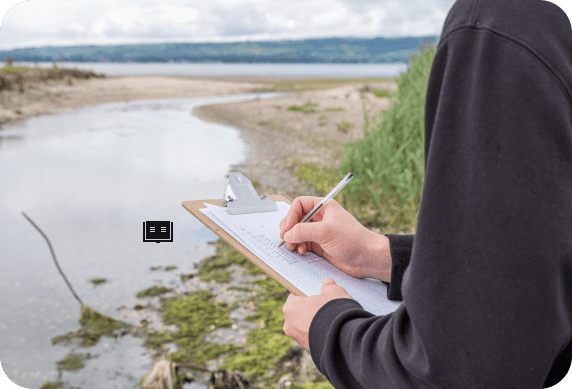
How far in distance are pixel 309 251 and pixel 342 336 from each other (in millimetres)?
508

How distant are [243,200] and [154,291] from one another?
2353 millimetres

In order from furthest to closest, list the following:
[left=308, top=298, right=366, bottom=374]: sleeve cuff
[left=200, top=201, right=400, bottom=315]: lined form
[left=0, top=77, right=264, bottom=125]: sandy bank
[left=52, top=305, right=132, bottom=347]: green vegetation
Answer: [left=0, top=77, right=264, bottom=125]: sandy bank, [left=52, top=305, right=132, bottom=347]: green vegetation, [left=200, top=201, right=400, bottom=315]: lined form, [left=308, top=298, right=366, bottom=374]: sleeve cuff

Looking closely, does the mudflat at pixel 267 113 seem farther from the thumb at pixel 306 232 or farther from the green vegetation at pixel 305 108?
the thumb at pixel 306 232

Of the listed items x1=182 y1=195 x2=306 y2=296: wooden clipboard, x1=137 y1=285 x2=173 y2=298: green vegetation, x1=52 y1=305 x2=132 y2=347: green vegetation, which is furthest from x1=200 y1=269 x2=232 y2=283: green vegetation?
x1=182 y1=195 x2=306 y2=296: wooden clipboard

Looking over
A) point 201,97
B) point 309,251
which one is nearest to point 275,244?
point 309,251

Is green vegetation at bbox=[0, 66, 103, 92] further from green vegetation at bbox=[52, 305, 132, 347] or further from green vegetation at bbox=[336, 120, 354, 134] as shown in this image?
green vegetation at bbox=[52, 305, 132, 347]

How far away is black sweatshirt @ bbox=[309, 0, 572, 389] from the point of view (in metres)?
0.52

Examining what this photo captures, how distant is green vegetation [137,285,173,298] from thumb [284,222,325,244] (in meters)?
2.61

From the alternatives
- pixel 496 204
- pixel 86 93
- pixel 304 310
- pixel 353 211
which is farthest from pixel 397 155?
pixel 86 93

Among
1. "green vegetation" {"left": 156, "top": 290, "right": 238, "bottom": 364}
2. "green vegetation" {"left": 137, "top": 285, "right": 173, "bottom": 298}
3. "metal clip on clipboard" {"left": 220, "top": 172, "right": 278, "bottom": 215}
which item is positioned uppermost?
"metal clip on clipboard" {"left": 220, "top": 172, "right": 278, "bottom": 215}

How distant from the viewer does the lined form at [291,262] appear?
0.97 m

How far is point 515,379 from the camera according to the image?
0.56 m

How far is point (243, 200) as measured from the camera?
1422 millimetres

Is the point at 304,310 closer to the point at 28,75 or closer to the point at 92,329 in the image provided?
the point at 92,329
